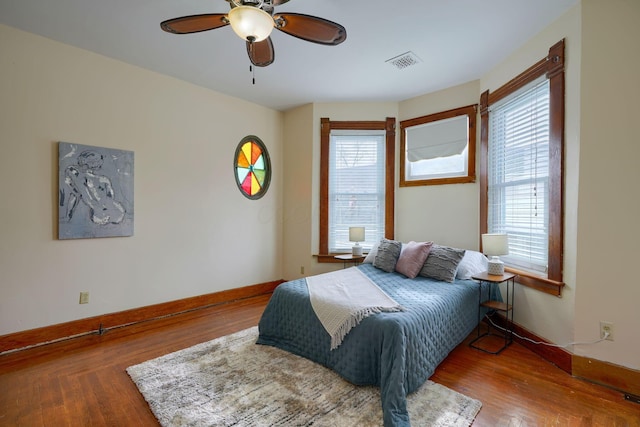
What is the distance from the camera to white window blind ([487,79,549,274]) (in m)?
2.59

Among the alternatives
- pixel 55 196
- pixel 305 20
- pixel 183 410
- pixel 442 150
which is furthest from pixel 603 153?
pixel 55 196

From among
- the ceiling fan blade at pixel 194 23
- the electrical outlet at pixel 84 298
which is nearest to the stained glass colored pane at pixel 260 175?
the electrical outlet at pixel 84 298

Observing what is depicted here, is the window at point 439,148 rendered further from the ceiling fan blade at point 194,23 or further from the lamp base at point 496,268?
the ceiling fan blade at point 194,23

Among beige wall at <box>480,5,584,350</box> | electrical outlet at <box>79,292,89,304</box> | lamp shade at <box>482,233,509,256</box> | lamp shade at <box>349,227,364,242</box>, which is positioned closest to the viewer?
beige wall at <box>480,5,584,350</box>

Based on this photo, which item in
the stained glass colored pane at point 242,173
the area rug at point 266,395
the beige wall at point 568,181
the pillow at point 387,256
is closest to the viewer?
the area rug at point 266,395

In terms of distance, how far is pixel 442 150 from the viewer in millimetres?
3730

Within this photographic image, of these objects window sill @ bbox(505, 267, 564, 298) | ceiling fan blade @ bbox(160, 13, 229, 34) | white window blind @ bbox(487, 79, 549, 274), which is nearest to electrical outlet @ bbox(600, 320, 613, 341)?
window sill @ bbox(505, 267, 564, 298)

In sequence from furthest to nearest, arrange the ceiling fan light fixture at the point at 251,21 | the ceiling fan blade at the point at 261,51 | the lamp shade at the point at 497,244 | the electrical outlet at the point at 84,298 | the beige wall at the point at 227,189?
the electrical outlet at the point at 84,298 < the lamp shade at the point at 497,244 < the beige wall at the point at 227,189 < the ceiling fan blade at the point at 261,51 < the ceiling fan light fixture at the point at 251,21

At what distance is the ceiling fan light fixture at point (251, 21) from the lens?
1568 millimetres

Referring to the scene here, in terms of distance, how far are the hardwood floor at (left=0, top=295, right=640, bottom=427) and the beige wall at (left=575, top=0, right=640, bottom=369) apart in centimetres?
38

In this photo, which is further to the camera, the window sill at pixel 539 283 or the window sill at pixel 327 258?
the window sill at pixel 327 258

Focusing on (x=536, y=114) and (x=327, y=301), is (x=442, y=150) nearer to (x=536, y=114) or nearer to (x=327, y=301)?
(x=536, y=114)

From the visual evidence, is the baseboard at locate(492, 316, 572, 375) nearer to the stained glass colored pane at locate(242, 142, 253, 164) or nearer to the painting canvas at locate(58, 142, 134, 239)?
the stained glass colored pane at locate(242, 142, 253, 164)

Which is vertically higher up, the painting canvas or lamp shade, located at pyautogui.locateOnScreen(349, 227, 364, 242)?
the painting canvas
